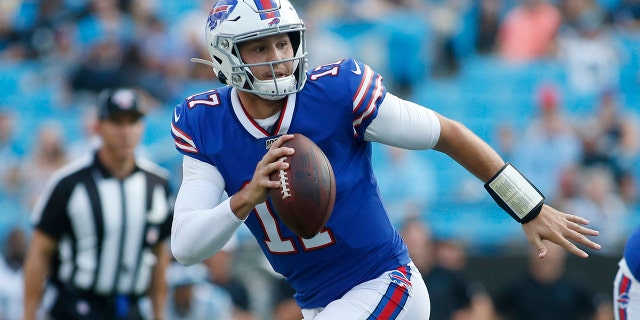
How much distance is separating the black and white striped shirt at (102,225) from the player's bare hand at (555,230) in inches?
106

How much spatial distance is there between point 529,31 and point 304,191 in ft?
28.6

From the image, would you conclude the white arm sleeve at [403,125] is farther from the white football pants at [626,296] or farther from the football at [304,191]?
the white football pants at [626,296]

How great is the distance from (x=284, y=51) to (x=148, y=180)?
245cm

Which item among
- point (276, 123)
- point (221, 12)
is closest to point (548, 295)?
point (276, 123)

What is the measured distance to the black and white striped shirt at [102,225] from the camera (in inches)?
238

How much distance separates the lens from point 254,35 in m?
4.00

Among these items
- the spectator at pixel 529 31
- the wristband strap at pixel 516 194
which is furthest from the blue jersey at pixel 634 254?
the spectator at pixel 529 31

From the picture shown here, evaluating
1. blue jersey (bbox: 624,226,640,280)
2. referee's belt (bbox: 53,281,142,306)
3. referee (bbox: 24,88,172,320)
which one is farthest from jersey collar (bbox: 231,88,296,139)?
referee's belt (bbox: 53,281,142,306)

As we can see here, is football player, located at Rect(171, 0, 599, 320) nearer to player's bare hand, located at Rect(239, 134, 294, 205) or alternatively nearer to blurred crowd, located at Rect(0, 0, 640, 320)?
player's bare hand, located at Rect(239, 134, 294, 205)

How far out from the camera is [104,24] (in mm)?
12031

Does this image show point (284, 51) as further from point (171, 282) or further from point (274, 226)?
point (171, 282)

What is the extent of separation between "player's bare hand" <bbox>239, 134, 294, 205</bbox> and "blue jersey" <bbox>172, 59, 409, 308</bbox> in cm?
35

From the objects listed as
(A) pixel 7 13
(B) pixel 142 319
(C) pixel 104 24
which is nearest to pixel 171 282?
(B) pixel 142 319

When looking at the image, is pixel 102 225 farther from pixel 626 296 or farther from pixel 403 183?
pixel 403 183
